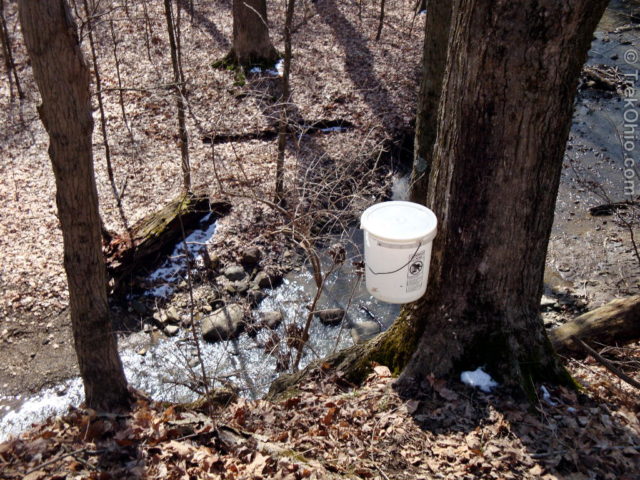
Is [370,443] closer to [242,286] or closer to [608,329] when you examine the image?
[608,329]

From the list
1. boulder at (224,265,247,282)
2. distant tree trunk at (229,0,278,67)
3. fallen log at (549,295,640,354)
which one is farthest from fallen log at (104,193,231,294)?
distant tree trunk at (229,0,278,67)

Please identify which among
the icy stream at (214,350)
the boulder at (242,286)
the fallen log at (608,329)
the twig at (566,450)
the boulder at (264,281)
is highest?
the twig at (566,450)

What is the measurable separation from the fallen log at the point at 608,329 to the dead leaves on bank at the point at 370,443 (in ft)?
5.23

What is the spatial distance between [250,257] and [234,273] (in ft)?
1.26

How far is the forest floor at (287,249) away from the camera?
3562 millimetres

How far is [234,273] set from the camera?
891 cm

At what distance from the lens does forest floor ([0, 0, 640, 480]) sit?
11.7 ft

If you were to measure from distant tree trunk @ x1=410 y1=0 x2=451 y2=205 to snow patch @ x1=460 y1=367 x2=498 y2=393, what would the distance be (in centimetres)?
346

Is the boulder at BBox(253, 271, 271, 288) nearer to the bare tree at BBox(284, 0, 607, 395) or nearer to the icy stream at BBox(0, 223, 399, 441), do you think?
the icy stream at BBox(0, 223, 399, 441)

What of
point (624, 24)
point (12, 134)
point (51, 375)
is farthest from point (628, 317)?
point (624, 24)

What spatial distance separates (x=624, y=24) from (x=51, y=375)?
16691mm

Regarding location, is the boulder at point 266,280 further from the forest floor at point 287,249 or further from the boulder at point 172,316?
the boulder at point 172,316

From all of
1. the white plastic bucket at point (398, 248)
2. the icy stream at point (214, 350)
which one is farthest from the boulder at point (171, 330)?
the white plastic bucket at point (398, 248)

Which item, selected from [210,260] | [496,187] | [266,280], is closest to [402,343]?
[496,187]
